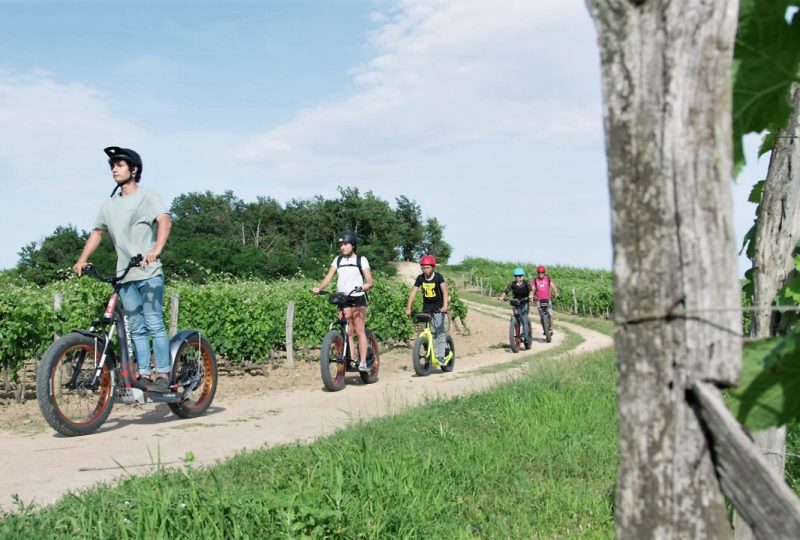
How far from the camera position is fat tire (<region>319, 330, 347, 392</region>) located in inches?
370

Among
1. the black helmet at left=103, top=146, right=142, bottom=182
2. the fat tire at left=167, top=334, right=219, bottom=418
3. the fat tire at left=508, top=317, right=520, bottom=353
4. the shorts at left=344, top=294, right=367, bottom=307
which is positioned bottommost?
the fat tire at left=508, top=317, right=520, bottom=353

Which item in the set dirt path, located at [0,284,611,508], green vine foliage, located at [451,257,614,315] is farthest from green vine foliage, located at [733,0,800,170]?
→ green vine foliage, located at [451,257,614,315]

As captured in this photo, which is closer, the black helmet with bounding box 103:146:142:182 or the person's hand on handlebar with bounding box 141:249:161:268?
the person's hand on handlebar with bounding box 141:249:161:268

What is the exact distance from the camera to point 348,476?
4.01m

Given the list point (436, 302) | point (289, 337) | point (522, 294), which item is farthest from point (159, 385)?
point (522, 294)

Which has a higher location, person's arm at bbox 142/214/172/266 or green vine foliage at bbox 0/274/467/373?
person's arm at bbox 142/214/172/266

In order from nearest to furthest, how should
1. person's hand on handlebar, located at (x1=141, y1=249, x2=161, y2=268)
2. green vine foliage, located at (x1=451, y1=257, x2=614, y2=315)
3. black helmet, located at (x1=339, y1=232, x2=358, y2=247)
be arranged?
person's hand on handlebar, located at (x1=141, y1=249, x2=161, y2=268) → black helmet, located at (x1=339, y1=232, x2=358, y2=247) → green vine foliage, located at (x1=451, y1=257, x2=614, y2=315)

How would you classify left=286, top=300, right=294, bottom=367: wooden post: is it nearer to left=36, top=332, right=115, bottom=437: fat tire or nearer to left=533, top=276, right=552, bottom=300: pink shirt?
left=533, top=276, right=552, bottom=300: pink shirt

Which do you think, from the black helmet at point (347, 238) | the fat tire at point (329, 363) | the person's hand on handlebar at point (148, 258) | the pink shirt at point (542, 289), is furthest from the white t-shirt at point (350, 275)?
the pink shirt at point (542, 289)

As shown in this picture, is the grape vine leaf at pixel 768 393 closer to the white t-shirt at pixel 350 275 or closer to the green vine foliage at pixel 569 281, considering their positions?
the white t-shirt at pixel 350 275

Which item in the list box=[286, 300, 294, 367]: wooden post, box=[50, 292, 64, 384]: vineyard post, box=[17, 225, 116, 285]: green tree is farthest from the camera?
A: box=[17, 225, 116, 285]: green tree

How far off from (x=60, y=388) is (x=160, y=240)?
1463mm

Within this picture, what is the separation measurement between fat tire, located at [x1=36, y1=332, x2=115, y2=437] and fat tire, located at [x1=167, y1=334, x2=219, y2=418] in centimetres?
62

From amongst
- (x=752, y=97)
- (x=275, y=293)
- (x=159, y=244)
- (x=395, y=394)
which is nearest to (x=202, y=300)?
(x=275, y=293)
